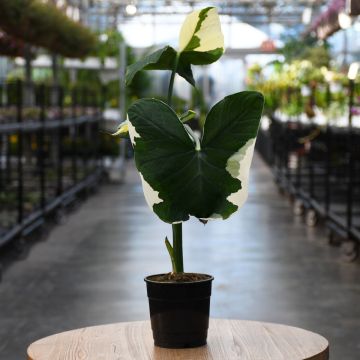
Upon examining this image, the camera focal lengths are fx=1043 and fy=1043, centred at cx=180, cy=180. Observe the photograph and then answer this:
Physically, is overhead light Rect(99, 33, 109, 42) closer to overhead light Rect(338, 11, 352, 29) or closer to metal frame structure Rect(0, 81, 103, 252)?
metal frame structure Rect(0, 81, 103, 252)

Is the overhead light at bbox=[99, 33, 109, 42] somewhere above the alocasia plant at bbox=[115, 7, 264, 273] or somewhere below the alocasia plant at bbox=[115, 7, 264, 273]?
above

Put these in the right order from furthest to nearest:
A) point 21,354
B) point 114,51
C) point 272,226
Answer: point 114,51 < point 272,226 < point 21,354

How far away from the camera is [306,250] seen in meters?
6.97

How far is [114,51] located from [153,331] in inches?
522

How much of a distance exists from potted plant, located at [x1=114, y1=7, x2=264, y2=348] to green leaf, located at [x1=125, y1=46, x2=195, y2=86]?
0.13 meters

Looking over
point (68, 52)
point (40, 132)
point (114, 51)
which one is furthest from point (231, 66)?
point (40, 132)

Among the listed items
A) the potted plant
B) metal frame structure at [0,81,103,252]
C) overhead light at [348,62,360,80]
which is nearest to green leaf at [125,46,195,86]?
the potted plant

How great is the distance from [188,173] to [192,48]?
29 cm

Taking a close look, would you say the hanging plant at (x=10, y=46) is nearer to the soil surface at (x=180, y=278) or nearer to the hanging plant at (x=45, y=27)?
the hanging plant at (x=45, y=27)

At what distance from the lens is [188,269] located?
5949mm

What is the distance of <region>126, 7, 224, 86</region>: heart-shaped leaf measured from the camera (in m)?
2.10

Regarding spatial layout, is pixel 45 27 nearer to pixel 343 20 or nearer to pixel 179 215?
pixel 343 20

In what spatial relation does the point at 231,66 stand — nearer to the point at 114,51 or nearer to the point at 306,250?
the point at 114,51

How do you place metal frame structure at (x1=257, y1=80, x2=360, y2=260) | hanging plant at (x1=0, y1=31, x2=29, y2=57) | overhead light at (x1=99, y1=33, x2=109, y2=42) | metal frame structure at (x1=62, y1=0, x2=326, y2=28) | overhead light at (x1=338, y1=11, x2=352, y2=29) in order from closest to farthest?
metal frame structure at (x1=257, y1=80, x2=360, y2=260) < overhead light at (x1=338, y1=11, x2=352, y2=29) < hanging plant at (x1=0, y1=31, x2=29, y2=57) < overhead light at (x1=99, y1=33, x2=109, y2=42) < metal frame structure at (x1=62, y1=0, x2=326, y2=28)
